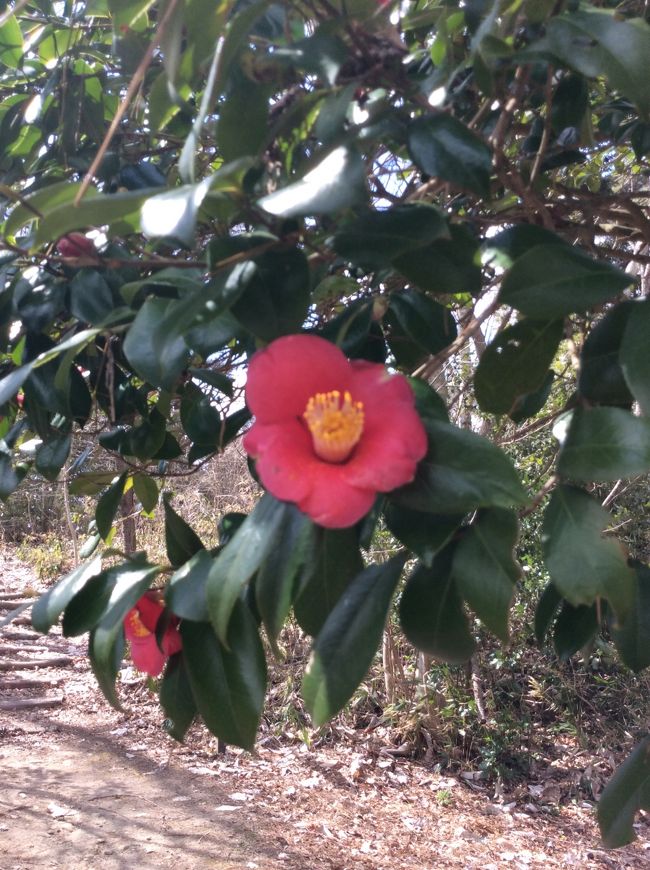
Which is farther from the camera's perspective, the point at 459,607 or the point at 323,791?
the point at 323,791

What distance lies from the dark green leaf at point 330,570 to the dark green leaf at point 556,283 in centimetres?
23

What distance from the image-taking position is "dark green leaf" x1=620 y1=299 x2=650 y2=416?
1.75 feet

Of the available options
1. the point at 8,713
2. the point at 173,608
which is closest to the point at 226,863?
the point at 8,713

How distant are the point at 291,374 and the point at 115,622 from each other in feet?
0.88

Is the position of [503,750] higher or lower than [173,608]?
lower

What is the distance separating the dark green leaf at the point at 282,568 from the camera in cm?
54

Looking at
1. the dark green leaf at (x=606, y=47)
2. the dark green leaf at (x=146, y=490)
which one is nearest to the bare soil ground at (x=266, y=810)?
the dark green leaf at (x=146, y=490)

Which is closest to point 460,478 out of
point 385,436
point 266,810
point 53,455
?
point 385,436

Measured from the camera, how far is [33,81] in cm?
135

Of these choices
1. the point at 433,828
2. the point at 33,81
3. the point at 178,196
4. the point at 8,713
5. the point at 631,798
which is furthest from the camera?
the point at 8,713

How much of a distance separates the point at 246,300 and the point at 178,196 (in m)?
0.11

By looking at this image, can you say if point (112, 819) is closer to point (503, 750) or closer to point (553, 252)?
point (503, 750)

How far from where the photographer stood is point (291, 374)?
1.89 ft

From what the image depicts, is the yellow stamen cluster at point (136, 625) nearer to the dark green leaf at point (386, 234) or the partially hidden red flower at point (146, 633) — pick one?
the partially hidden red flower at point (146, 633)
